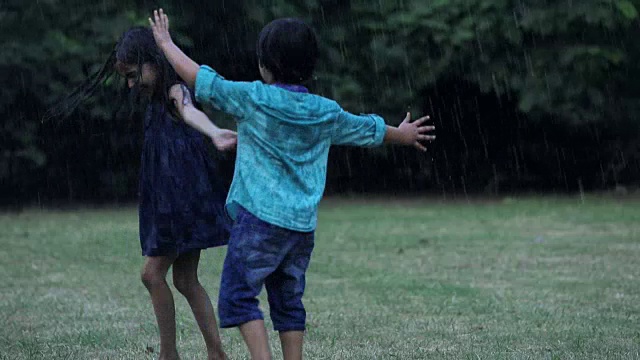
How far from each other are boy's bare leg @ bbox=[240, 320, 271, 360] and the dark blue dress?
93 cm

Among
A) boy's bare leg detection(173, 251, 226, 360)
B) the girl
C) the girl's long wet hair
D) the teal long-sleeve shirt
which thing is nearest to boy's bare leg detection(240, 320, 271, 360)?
the teal long-sleeve shirt

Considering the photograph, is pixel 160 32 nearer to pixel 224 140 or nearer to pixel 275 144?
pixel 224 140

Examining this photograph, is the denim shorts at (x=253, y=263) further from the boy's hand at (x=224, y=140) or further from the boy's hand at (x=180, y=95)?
the boy's hand at (x=180, y=95)

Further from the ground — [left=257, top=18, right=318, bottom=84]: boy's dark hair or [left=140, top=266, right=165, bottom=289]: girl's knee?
[left=257, top=18, right=318, bottom=84]: boy's dark hair

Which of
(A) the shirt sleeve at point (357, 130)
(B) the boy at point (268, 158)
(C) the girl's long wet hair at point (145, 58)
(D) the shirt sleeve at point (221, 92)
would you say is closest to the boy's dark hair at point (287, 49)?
(B) the boy at point (268, 158)

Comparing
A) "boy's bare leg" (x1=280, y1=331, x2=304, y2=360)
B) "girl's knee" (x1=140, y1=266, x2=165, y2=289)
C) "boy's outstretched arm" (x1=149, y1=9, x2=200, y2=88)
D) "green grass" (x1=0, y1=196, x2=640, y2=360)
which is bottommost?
"green grass" (x1=0, y1=196, x2=640, y2=360)

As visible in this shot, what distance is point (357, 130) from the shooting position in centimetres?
434

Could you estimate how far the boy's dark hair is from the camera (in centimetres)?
408

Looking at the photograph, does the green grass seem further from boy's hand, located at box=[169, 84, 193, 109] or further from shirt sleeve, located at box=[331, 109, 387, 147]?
shirt sleeve, located at box=[331, 109, 387, 147]

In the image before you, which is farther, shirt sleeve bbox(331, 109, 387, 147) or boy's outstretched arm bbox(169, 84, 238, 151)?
shirt sleeve bbox(331, 109, 387, 147)

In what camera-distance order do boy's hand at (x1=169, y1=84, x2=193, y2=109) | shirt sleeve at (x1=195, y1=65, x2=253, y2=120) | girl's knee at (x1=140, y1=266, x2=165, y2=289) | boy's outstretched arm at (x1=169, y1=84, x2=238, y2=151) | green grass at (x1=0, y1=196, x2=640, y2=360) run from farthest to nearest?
green grass at (x1=0, y1=196, x2=640, y2=360)
girl's knee at (x1=140, y1=266, x2=165, y2=289)
boy's hand at (x1=169, y1=84, x2=193, y2=109)
boy's outstretched arm at (x1=169, y1=84, x2=238, y2=151)
shirt sleeve at (x1=195, y1=65, x2=253, y2=120)

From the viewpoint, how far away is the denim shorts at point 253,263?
4125 millimetres

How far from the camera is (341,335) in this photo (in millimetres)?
6234

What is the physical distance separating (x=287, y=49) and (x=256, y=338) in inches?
39.3
